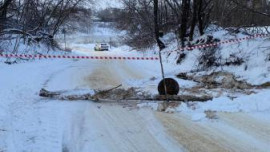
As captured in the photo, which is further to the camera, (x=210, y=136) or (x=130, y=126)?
(x=130, y=126)

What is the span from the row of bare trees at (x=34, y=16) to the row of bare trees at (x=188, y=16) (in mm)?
5185

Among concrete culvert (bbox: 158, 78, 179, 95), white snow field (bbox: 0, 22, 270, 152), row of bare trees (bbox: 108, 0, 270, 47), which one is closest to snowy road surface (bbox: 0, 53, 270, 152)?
white snow field (bbox: 0, 22, 270, 152)

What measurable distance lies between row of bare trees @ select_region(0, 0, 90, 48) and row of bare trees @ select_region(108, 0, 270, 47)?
519 cm

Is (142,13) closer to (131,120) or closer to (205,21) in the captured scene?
(205,21)

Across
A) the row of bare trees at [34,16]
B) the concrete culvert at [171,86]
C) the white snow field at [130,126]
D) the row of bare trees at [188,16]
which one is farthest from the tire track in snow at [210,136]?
the row of bare trees at [34,16]

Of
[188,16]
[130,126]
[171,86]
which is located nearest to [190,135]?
[130,126]

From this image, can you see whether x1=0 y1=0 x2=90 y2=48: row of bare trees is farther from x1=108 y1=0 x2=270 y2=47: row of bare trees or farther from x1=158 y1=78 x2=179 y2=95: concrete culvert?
x1=158 y1=78 x2=179 y2=95: concrete culvert

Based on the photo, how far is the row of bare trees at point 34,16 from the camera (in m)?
25.9

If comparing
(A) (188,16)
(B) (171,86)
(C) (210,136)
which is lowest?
(C) (210,136)

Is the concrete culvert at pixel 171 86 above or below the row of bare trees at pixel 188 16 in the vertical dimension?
→ below

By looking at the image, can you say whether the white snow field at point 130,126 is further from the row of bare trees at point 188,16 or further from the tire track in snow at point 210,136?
the row of bare trees at point 188,16

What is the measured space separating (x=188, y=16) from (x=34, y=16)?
13.0 metres

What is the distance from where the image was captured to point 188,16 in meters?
25.7

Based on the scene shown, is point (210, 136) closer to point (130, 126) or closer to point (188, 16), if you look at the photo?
point (130, 126)
